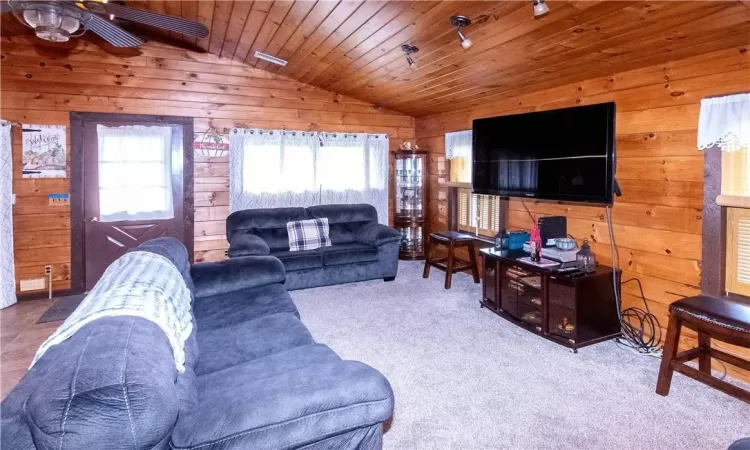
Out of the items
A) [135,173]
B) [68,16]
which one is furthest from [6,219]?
[68,16]

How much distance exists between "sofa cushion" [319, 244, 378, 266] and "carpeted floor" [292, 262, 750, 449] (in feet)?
2.87

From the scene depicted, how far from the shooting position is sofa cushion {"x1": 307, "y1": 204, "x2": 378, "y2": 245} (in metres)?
5.25

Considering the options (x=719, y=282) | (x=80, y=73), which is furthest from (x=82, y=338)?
(x=80, y=73)

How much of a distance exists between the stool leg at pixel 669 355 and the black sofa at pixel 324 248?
2.87 meters

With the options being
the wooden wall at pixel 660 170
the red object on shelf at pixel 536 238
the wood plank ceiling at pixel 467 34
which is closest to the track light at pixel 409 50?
the wood plank ceiling at pixel 467 34

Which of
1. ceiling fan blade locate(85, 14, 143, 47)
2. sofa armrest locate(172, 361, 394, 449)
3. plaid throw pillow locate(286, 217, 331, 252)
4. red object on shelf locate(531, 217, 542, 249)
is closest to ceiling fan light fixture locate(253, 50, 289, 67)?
plaid throw pillow locate(286, 217, 331, 252)

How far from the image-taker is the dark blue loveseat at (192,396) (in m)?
0.96

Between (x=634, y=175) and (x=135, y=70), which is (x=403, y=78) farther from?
(x=135, y=70)

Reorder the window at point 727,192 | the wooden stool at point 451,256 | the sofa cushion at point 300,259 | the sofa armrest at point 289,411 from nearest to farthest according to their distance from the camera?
1. the sofa armrest at point 289,411
2. the window at point 727,192
3. the sofa cushion at point 300,259
4. the wooden stool at point 451,256

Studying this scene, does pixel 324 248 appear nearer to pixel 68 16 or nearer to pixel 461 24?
pixel 461 24

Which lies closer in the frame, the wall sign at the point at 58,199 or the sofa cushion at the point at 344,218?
the wall sign at the point at 58,199

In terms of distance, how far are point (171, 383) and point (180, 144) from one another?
4434 mm

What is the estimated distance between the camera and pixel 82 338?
117 cm

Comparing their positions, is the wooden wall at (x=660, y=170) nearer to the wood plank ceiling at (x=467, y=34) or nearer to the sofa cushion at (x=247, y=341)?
the wood plank ceiling at (x=467, y=34)
